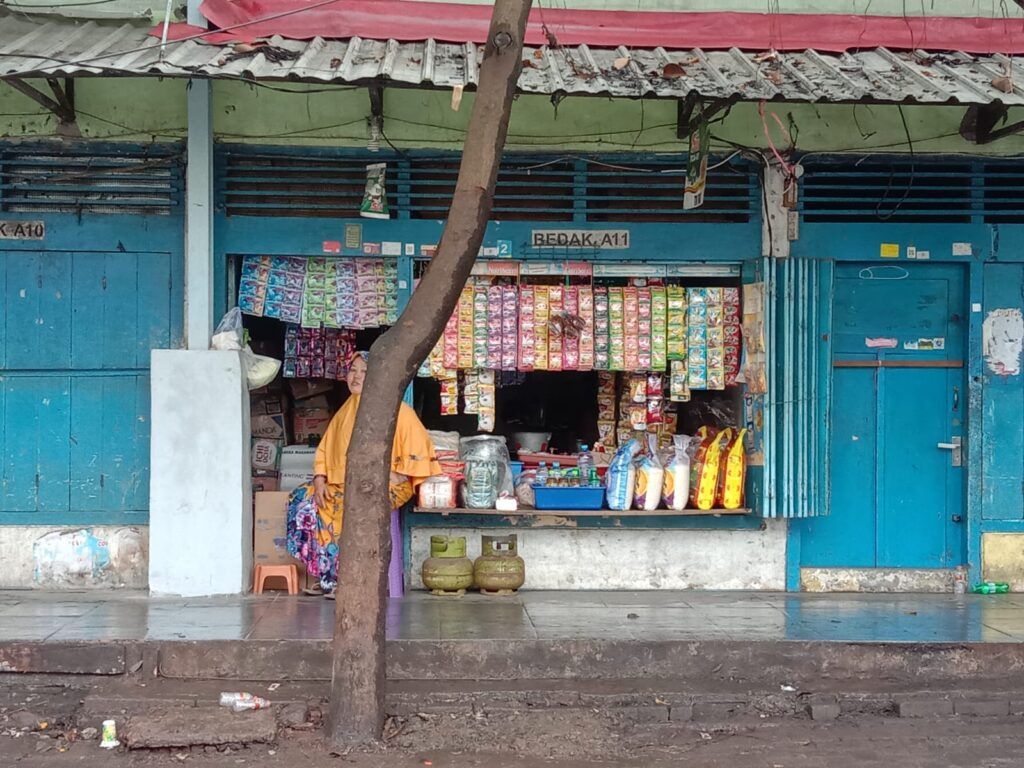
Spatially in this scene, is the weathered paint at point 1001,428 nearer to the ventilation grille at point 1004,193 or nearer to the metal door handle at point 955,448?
the metal door handle at point 955,448

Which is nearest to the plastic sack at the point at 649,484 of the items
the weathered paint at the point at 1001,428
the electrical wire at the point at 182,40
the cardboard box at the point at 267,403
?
the weathered paint at the point at 1001,428

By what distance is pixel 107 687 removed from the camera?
6.84 meters

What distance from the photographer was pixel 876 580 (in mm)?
9180

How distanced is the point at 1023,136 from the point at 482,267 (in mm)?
4395

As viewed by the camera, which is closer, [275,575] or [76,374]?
[275,575]

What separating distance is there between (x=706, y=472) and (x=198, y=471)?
12.4ft

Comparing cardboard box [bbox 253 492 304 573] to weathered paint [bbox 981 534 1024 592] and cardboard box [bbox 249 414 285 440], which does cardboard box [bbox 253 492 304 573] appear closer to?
cardboard box [bbox 249 414 285 440]

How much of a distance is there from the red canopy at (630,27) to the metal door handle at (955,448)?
2996mm

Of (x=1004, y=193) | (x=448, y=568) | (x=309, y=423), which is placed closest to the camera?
(x=448, y=568)

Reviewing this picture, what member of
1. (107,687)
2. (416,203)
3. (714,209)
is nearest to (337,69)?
(416,203)

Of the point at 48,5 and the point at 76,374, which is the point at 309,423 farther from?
the point at 48,5

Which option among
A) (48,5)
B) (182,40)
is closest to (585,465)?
(182,40)

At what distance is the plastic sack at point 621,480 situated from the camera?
887 cm

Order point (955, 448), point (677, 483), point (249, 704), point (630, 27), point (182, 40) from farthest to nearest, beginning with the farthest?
point (955, 448) < point (677, 483) < point (630, 27) < point (182, 40) < point (249, 704)
